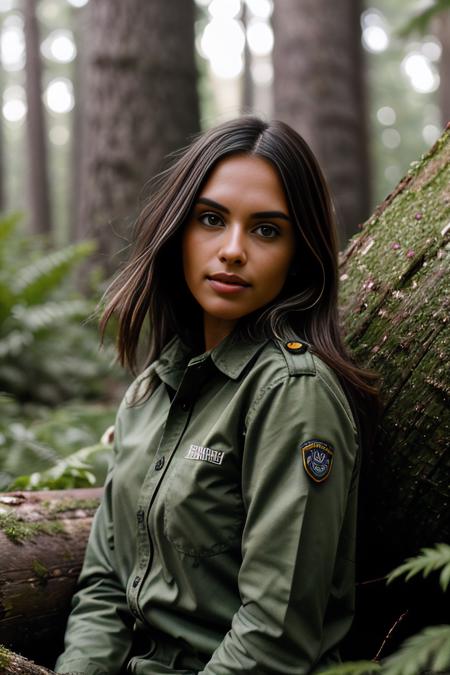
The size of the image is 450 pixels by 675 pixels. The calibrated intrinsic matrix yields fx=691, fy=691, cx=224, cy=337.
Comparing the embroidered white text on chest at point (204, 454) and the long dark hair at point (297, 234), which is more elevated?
the long dark hair at point (297, 234)

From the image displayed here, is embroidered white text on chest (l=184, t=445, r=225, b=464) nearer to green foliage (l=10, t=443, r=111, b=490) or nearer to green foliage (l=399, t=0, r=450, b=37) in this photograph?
green foliage (l=10, t=443, r=111, b=490)

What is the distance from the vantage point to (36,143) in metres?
17.1

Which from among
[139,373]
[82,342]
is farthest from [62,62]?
[139,373]

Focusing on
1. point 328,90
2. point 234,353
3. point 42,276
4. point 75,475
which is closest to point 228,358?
point 234,353

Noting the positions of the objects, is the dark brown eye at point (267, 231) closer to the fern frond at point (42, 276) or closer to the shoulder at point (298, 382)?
the shoulder at point (298, 382)

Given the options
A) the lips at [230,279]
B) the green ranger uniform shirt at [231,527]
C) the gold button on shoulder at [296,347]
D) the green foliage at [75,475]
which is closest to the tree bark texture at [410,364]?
the green ranger uniform shirt at [231,527]

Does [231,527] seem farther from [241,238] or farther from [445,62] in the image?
[445,62]

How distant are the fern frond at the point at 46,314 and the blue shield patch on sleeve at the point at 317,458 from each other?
203 inches

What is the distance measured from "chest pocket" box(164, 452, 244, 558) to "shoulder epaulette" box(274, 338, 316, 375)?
316 mm

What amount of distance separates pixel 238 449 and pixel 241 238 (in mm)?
616

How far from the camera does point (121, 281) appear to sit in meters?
2.48

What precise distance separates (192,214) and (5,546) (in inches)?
50.6

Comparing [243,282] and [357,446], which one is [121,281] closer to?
[243,282]

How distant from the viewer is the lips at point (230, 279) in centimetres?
206
